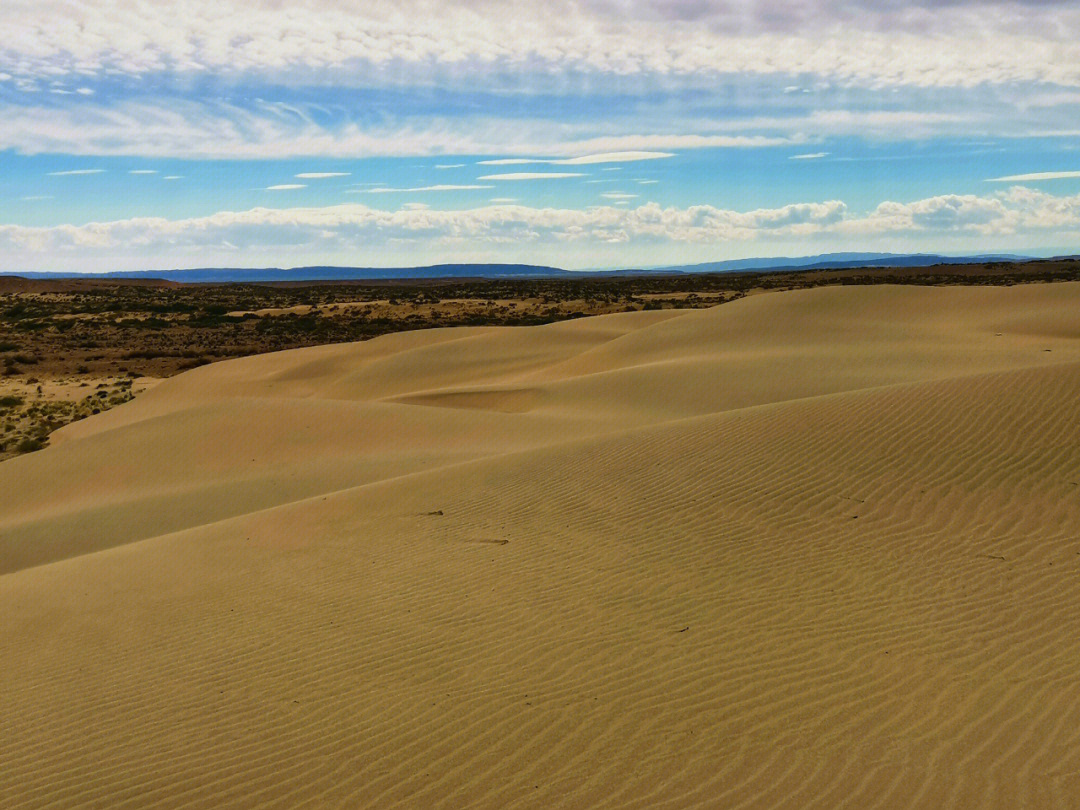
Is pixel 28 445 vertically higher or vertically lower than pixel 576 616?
lower

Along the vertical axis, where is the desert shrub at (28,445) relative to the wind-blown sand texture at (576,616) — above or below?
below

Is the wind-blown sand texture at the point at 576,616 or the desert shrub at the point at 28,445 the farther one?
the desert shrub at the point at 28,445

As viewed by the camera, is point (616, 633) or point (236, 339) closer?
point (616, 633)

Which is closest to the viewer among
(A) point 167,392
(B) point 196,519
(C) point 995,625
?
(C) point 995,625

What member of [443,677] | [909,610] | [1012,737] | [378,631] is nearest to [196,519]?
[378,631]

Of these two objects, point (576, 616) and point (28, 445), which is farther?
point (28, 445)

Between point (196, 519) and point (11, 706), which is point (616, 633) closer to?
point (11, 706)

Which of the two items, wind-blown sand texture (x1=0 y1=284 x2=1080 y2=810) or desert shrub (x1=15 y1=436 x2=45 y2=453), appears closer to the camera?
wind-blown sand texture (x1=0 y1=284 x2=1080 y2=810)

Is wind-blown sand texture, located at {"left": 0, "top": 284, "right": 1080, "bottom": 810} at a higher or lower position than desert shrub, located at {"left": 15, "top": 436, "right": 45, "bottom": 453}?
higher
